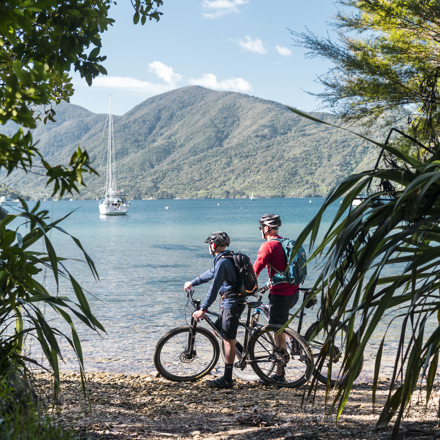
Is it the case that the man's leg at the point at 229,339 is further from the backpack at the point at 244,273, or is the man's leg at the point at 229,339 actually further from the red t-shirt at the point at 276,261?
the red t-shirt at the point at 276,261

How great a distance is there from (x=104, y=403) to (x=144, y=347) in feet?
9.99

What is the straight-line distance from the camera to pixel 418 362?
6.59 ft

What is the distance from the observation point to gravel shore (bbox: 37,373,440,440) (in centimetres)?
320

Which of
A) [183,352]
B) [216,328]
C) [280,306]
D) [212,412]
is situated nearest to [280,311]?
[280,306]

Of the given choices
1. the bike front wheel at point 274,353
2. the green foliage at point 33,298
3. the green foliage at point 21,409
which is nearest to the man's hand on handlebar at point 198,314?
the bike front wheel at point 274,353

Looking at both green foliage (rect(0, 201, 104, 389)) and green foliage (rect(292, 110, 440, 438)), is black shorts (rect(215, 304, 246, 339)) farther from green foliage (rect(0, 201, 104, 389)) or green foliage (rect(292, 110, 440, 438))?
green foliage (rect(292, 110, 440, 438))

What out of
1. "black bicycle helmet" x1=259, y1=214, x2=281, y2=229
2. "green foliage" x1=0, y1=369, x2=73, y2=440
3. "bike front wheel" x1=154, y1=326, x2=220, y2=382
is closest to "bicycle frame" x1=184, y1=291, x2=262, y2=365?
"bike front wheel" x1=154, y1=326, x2=220, y2=382

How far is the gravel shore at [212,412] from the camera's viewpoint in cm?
320

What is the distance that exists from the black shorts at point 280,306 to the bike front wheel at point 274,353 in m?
0.12

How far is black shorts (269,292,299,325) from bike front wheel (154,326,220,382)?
77cm

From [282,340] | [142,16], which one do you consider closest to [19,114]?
[142,16]

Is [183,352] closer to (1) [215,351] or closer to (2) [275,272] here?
(1) [215,351]

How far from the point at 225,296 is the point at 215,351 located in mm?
801

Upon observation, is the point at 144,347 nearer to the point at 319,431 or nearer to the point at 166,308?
the point at 166,308
